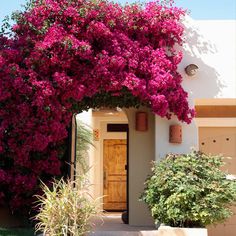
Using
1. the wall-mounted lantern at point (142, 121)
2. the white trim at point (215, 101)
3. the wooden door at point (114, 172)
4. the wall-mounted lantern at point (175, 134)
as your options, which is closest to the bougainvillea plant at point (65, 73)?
the wall-mounted lantern at point (175, 134)

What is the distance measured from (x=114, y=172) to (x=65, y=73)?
6584mm

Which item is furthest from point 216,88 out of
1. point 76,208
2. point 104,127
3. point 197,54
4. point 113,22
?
point 104,127

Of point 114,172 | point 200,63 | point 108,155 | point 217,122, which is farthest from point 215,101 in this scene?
point 114,172

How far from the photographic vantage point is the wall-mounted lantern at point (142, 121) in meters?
9.70

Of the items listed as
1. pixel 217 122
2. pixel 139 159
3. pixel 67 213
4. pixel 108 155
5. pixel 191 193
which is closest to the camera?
pixel 67 213

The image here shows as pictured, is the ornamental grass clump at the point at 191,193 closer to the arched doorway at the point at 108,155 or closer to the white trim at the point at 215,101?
the white trim at the point at 215,101

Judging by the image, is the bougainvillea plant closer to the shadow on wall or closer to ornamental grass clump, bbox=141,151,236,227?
the shadow on wall

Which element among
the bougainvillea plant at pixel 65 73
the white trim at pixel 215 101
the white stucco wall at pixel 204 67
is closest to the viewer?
the bougainvillea plant at pixel 65 73

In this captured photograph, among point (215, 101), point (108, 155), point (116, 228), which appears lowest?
point (116, 228)

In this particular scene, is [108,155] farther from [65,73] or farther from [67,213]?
[67,213]

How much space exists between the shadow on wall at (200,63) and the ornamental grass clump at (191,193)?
183cm

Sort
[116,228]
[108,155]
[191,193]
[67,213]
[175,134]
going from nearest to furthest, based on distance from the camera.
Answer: [67,213] < [191,193] < [175,134] < [116,228] < [108,155]

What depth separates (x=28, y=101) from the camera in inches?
326

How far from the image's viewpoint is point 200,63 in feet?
30.0
